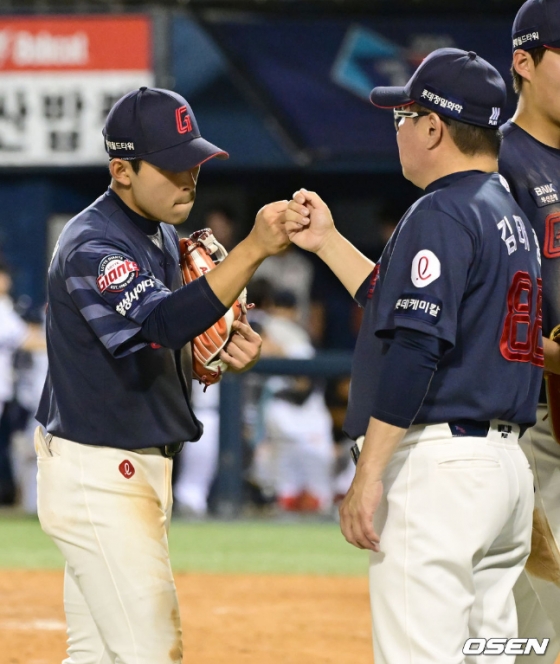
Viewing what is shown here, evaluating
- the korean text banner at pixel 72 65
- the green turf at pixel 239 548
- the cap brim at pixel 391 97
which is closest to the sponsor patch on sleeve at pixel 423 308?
the cap brim at pixel 391 97

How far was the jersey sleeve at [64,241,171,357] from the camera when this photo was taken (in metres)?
2.97

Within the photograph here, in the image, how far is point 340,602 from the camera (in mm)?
6262

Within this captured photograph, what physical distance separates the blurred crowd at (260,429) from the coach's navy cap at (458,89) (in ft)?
19.3

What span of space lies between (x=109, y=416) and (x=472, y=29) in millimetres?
8494

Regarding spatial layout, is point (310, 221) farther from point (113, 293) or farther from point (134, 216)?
point (113, 293)

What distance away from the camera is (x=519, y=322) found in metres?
2.79

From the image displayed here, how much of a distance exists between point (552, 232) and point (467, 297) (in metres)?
0.64

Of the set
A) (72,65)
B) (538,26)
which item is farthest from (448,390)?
(72,65)

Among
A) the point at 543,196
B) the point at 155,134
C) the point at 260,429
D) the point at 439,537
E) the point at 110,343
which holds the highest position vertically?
the point at 155,134

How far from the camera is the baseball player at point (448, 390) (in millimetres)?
2678

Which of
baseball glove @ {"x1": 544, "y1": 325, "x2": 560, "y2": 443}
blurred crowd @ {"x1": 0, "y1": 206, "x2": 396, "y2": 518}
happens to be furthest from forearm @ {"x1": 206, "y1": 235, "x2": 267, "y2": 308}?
blurred crowd @ {"x1": 0, "y1": 206, "x2": 396, "y2": 518}

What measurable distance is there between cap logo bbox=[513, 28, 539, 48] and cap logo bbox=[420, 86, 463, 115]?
2.05 feet

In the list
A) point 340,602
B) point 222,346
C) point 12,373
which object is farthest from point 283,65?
point 222,346

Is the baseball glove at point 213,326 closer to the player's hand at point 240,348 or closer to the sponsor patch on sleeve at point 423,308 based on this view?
the player's hand at point 240,348
